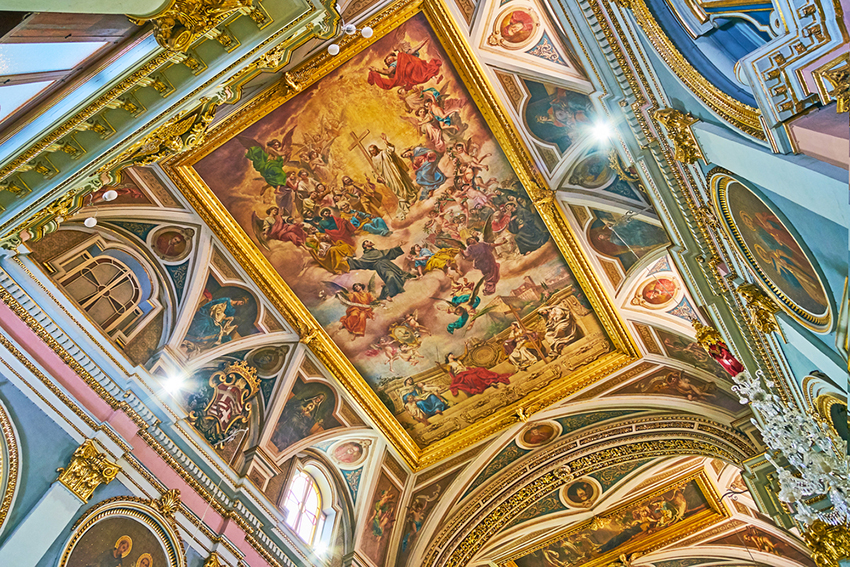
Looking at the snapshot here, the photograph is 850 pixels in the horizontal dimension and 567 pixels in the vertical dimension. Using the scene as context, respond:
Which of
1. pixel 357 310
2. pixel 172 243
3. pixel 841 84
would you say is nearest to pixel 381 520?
pixel 357 310

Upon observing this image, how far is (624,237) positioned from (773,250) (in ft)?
20.3

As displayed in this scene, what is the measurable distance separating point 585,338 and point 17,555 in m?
11.2

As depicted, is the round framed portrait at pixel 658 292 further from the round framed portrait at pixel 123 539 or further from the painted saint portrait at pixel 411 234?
the round framed portrait at pixel 123 539

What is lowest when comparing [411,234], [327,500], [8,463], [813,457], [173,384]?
[8,463]

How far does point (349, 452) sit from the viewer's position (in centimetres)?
1362

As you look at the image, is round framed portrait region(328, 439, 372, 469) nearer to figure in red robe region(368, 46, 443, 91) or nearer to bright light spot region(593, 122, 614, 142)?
figure in red robe region(368, 46, 443, 91)

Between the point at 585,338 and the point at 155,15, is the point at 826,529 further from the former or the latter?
the point at 155,15

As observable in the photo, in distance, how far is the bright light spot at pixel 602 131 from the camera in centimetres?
1008

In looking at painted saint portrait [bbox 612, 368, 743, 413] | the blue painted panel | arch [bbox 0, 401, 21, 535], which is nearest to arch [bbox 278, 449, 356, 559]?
the blue painted panel

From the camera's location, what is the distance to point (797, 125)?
12.2 ft

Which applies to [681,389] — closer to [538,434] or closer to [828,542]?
[538,434]

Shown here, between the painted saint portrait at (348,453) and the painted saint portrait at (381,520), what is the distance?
85 centimetres

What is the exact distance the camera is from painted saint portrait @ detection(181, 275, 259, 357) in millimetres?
10695

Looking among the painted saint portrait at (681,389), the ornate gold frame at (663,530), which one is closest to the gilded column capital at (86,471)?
the painted saint portrait at (681,389)
